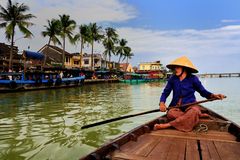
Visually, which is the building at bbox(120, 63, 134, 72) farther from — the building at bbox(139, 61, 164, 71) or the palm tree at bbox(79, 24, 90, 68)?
the palm tree at bbox(79, 24, 90, 68)

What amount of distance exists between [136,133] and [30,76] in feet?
79.2

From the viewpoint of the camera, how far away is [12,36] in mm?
27312

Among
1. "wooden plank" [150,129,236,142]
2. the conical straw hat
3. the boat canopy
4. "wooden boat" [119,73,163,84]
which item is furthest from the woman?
"wooden boat" [119,73,163,84]

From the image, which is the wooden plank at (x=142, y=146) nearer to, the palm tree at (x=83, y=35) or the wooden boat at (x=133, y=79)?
the palm tree at (x=83, y=35)

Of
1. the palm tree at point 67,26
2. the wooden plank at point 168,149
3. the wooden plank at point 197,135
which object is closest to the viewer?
the wooden plank at point 168,149

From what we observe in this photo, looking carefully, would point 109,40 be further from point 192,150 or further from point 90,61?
point 192,150

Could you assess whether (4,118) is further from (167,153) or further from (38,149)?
(167,153)

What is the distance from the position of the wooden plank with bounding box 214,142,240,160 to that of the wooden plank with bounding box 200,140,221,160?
56 mm

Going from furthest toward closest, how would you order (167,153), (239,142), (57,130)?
(57,130), (239,142), (167,153)

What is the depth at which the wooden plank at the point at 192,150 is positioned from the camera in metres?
2.88

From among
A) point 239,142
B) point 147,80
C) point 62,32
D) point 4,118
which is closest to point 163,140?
point 239,142

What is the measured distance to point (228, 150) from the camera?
3172 mm

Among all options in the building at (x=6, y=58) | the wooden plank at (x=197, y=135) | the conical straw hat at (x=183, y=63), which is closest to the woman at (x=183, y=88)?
the conical straw hat at (x=183, y=63)

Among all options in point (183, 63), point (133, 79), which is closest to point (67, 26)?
point (133, 79)
